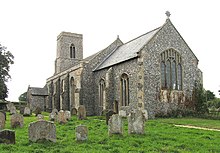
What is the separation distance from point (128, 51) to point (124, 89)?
4096 mm

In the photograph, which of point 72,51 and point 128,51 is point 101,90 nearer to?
point 128,51

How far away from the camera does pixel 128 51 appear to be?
95.0 feet

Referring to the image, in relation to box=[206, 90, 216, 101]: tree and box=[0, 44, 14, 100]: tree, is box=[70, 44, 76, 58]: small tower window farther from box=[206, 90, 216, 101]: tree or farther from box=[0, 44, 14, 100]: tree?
box=[206, 90, 216, 101]: tree

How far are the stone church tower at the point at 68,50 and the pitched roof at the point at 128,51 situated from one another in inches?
565

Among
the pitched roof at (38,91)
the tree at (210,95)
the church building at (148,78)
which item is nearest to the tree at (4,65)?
the pitched roof at (38,91)

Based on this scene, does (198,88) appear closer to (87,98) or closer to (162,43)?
(162,43)

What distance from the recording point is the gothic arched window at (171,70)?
2591 cm

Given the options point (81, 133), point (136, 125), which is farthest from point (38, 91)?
point (81, 133)

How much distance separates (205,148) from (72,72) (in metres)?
27.8

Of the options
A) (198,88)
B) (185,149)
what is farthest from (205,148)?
(198,88)

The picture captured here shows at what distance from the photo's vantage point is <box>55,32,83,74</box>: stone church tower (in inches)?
1850

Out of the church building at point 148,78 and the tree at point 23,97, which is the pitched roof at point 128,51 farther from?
the tree at point 23,97

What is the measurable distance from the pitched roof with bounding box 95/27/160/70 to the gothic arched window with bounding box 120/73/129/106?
1680 mm

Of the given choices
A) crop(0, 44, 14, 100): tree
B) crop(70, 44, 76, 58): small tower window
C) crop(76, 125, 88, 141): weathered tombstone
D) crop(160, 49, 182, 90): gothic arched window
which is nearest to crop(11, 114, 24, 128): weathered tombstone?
crop(76, 125, 88, 141): weathered tombstone
